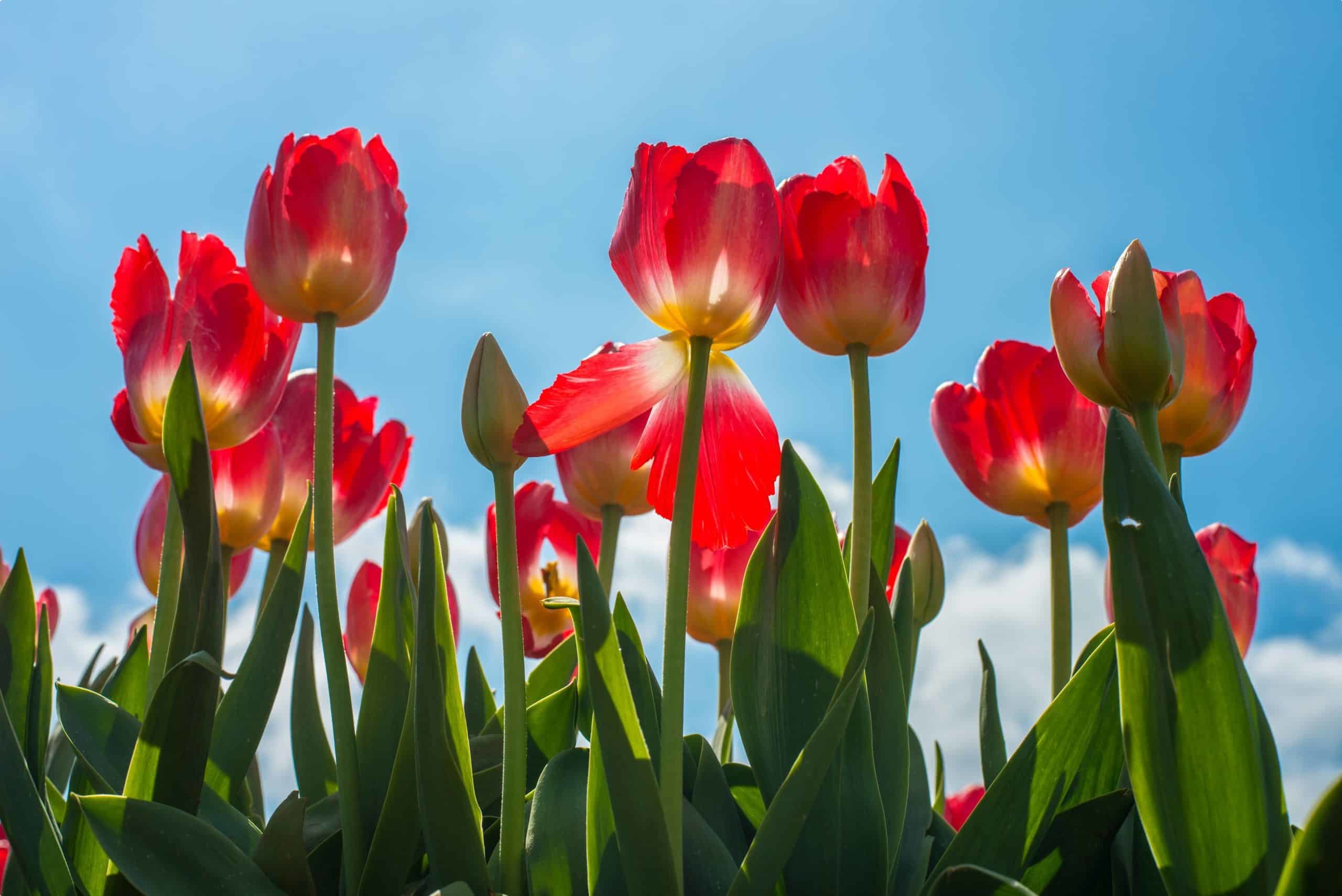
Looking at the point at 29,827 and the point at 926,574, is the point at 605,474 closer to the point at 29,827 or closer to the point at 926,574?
the point at 926,574

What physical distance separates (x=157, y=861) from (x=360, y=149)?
0.52m

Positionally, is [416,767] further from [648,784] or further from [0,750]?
[0,750]

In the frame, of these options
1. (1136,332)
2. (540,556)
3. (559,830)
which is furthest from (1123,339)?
(540,556)

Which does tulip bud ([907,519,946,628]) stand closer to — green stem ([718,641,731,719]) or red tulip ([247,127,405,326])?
green stem ([718,641,731,719])

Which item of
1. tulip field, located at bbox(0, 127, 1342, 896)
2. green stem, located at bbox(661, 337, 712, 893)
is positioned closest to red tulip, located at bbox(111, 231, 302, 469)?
tulip field, located at bbox(0, 127, 1342, 896)

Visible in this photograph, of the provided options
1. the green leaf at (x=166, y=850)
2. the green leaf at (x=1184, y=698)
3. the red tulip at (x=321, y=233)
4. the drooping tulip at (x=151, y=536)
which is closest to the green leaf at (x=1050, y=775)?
the green leaf at (x=1184, y=698)

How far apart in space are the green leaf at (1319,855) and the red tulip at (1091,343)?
12.6 inches

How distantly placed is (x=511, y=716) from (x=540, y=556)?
2.05 ft

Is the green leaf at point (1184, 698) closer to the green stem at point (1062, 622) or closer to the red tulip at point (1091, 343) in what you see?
the red tulip at point (1091, 343)

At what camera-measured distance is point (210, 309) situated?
0.92 m

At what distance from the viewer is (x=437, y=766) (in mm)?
660

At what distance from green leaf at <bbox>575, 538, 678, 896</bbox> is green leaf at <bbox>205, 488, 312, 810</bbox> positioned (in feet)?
1.21

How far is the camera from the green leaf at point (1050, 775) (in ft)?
2.21

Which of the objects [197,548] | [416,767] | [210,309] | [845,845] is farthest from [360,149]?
[845,845]
